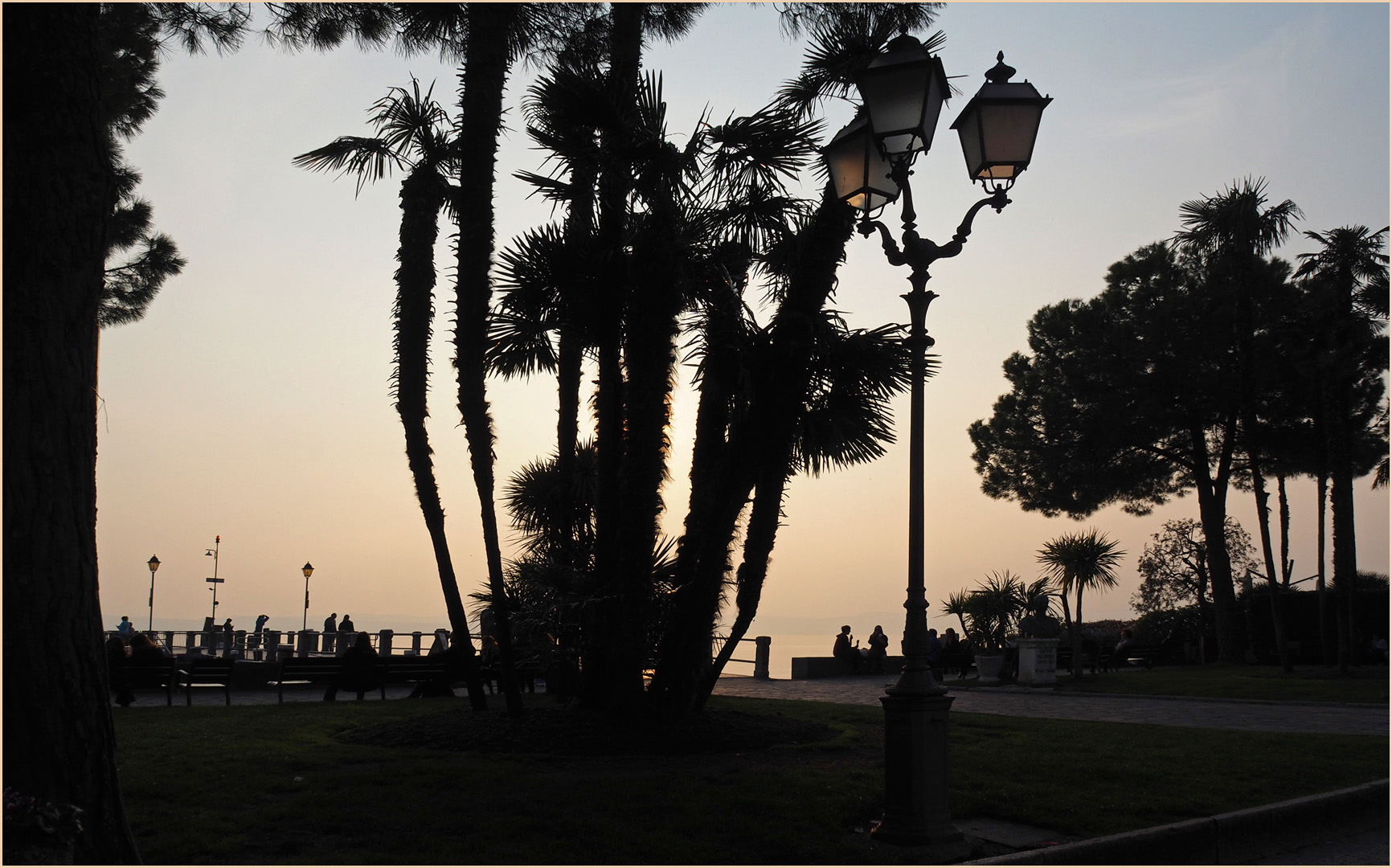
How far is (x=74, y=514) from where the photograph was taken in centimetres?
496

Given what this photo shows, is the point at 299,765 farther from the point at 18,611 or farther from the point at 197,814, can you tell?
the point at 18,611

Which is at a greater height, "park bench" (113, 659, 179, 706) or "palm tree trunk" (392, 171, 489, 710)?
"palm tree trunk" (392, 171, 489, 710)

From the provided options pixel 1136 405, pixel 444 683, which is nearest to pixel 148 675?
pixel 444 683

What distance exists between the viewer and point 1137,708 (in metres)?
17.5

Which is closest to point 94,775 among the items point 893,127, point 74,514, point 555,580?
point 74,514

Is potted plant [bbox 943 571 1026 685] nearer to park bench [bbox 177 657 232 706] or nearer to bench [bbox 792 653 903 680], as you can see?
bench [bbox 792 653 903 680]

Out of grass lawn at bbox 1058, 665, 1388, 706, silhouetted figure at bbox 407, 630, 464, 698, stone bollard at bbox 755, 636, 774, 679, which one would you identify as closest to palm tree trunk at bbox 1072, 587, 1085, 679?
grass lawn at bbox 1058, 665, 1388, 706

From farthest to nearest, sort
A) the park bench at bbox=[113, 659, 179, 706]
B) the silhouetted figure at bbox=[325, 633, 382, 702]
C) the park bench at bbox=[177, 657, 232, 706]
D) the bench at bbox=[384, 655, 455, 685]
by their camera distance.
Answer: the bench at bbox=[384, 655, 455, 685], the silhouetted figure at bbox=[325, 633, 382, 702], the park bench at bbox=[177, 657, 232, 706], the park bench at bbox=[113, 659, 179, 706]

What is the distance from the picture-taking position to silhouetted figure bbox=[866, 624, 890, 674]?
28.0 metres

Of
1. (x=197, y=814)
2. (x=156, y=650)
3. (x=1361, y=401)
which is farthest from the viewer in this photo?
(x=1361, y=401)

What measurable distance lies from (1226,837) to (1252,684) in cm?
1599

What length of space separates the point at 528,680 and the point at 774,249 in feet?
32.0

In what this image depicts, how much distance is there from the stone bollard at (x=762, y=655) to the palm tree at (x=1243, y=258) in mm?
11418

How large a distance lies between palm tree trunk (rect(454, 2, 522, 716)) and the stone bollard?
1435 cm
